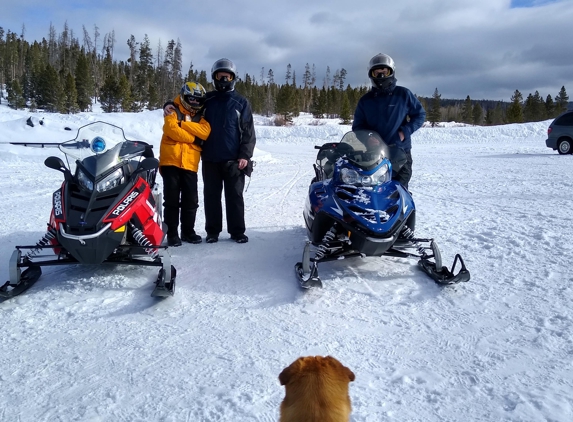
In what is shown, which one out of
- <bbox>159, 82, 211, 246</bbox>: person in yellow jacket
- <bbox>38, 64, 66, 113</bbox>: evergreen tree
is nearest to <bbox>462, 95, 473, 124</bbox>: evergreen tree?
<bbox>38, 64, 66, 113</bbox>: evergreen tree

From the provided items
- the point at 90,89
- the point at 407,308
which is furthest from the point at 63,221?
the point at 90,89

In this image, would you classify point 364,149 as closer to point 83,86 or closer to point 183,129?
point 183,129

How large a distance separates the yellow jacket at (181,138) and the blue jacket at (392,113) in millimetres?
1842

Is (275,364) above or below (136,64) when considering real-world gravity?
below

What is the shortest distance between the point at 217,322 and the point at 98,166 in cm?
176

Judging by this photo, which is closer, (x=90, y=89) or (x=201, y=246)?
(x=201, y=246)

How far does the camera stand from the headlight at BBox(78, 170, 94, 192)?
370 centimetres

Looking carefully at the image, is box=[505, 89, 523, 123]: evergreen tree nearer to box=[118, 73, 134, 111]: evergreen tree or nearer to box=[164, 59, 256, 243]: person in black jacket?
box=[118, 73, 134, 111]: evergreen tree

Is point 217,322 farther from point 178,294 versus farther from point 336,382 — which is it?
point 336,382

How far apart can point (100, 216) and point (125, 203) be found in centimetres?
25

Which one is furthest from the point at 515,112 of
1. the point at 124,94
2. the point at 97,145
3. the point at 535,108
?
the point at 97,145

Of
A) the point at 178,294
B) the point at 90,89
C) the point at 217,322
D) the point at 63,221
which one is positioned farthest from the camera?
the point at 90,89

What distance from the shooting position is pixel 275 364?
2.73 metres

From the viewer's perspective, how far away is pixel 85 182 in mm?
3734
